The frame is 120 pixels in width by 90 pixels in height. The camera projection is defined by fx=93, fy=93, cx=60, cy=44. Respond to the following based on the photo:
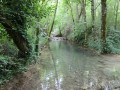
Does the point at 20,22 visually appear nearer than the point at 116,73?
Yes

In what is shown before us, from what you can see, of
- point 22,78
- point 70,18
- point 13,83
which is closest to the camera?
point 13,83

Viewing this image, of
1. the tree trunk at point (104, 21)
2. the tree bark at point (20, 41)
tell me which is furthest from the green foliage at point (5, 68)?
the tree trunk at point (104, 21)

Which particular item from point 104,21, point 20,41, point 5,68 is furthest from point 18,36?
point 104,21

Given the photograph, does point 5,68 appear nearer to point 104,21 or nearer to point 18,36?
point 18,36

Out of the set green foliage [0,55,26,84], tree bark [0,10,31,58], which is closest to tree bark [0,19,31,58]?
tree bark [0,10,31,58]

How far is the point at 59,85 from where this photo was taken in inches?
161

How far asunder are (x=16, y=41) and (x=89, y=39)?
411 inches

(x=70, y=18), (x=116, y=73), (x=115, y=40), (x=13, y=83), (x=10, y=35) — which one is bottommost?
(x=116, y=73)

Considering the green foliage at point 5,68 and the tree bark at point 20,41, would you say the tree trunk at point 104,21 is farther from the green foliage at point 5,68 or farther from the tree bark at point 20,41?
the green foliage at point 5,68

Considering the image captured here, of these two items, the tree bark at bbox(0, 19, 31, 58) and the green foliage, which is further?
the tree bark at bbox(0, 19, 31, 58)

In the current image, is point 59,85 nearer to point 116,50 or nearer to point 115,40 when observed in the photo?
point 116,50

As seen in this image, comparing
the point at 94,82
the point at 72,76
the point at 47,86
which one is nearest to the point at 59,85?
the point at 47,86

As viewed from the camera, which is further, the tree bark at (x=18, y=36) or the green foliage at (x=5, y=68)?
the tree bark at (x=18, y=36)

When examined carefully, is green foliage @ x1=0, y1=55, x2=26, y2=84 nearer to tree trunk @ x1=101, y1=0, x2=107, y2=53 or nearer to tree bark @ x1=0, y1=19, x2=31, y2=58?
tree bark @ x1=0, y1=19, x2=31, y2=58
